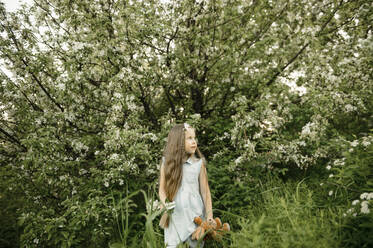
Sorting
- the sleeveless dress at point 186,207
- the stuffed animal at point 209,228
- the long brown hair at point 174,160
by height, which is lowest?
the stuffed animal at point 209,228

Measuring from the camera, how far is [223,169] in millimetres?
3938

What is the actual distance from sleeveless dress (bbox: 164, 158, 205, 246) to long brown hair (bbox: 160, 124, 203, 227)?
2.7 inches

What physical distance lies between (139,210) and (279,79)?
4009 mm

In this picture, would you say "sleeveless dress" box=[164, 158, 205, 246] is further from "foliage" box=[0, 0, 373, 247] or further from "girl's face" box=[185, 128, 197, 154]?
"foliage" box=[0, 0, 373, 247]

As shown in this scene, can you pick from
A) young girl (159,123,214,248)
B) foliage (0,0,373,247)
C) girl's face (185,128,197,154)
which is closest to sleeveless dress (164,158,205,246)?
young girl (159,123,214,248)

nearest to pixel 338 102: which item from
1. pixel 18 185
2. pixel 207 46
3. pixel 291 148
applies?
pixel 291 148

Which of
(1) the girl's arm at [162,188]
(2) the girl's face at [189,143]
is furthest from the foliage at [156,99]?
(2) the girl's face at [189,143]

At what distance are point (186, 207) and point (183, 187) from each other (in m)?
0.22

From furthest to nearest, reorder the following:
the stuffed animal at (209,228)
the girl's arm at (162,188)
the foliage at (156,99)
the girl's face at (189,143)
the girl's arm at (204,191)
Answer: the foliage at (156,99) < the girl's face at (189,143) < the girl's arm at (204,191) < the girl's arm at (162,188) < the stuffed animal at (209,228)

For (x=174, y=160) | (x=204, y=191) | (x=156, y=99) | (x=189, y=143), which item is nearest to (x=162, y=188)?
(x=174, y=160)

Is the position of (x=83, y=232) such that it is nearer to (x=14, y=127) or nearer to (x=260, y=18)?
(x=14, y=127)

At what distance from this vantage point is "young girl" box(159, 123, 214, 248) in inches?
92.3

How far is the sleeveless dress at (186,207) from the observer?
231 centimetres

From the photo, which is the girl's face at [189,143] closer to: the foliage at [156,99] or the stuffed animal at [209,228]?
the stuffed animal at [209,228]
